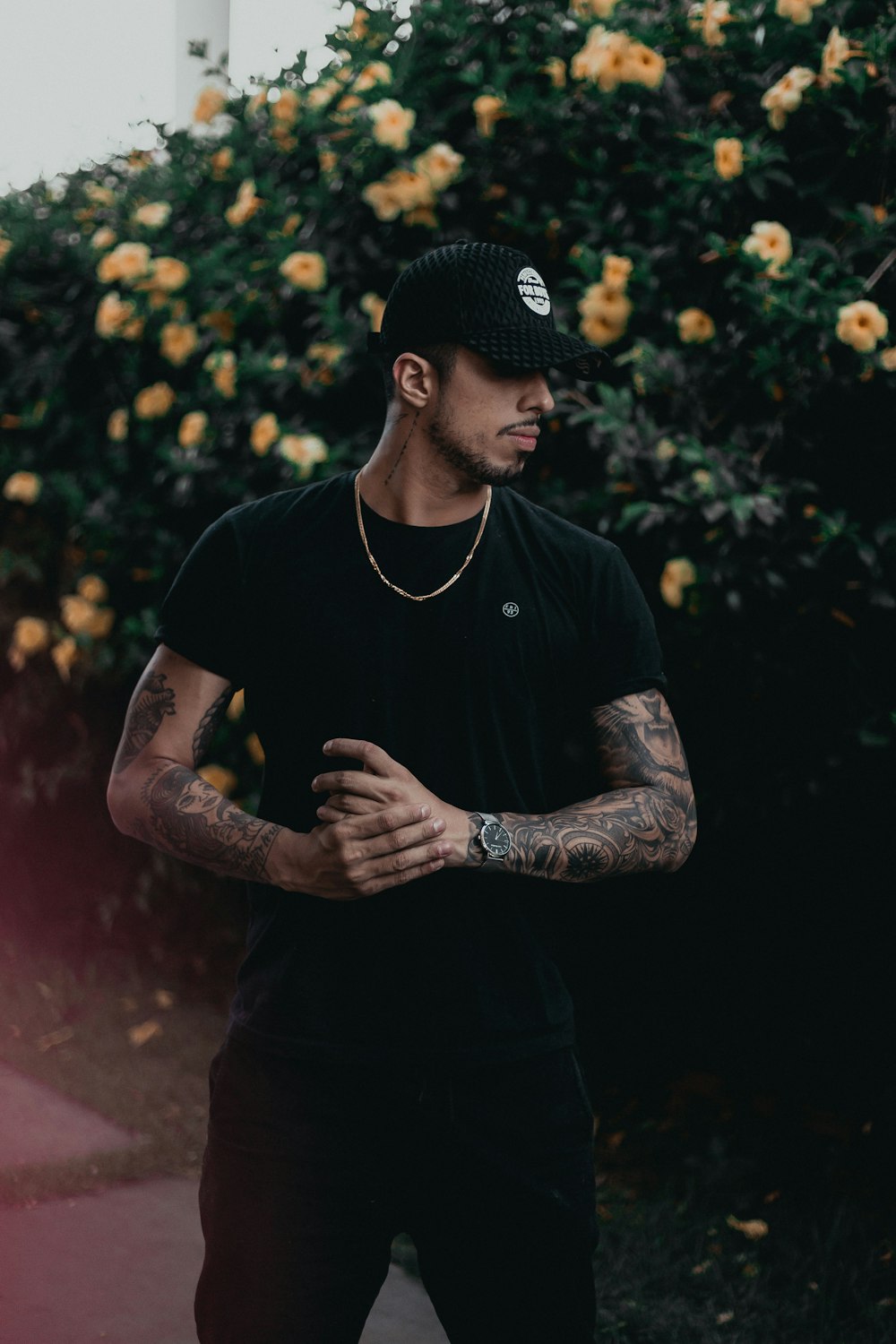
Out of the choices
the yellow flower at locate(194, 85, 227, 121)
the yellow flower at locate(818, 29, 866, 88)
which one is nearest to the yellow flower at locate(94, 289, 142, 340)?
the yellow flower at locate(194, 85, 227, 121)

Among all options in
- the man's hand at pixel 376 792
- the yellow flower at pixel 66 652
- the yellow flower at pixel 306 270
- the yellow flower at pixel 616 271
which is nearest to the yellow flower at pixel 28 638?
the yellow flower at pixel 66 652

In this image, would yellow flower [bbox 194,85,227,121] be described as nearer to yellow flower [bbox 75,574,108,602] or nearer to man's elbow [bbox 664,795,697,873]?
yellow flower [bbox 75,574,108,602]

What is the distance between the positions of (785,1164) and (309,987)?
2.07 meters

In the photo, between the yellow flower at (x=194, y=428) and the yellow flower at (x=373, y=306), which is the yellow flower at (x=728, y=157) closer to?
the yellow flower at (x=373, y=306)

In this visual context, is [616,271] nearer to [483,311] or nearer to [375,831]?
[483,311]

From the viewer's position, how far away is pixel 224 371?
11.9ft

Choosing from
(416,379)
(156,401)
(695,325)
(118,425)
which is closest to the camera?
(416,379)

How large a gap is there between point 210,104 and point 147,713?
2.48 metres

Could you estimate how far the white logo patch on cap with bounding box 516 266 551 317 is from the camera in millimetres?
2006

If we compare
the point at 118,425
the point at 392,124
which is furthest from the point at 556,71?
the point at 118,425

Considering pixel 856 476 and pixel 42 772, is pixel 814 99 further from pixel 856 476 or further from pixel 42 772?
pixel 42 772

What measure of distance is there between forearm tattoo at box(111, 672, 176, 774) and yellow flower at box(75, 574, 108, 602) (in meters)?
2.00

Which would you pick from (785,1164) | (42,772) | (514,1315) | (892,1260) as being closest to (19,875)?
(42,772)

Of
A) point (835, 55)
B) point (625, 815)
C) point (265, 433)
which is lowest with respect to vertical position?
point (265, 433)
